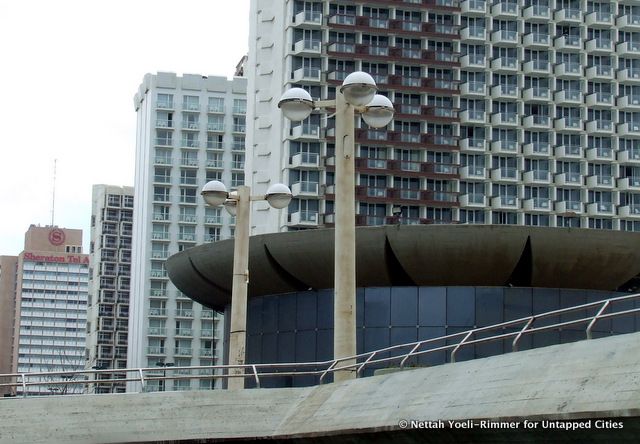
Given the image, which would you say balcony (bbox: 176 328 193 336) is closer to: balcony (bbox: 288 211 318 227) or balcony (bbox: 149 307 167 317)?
balcony (bbox: 149 307 167 317)

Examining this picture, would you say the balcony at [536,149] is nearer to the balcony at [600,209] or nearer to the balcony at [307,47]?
the balcony at [600,209]

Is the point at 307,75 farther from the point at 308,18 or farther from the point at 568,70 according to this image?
the point at 568,70

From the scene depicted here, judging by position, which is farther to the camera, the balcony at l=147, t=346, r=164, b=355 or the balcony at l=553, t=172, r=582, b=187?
the balcony at l=147, t=346, r=164, b=355

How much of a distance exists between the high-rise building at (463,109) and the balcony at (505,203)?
0.11m

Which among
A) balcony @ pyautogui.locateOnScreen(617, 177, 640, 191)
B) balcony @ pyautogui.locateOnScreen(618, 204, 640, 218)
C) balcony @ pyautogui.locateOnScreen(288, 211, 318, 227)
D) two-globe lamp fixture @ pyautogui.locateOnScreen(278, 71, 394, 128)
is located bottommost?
two-globe lamp fixture @ pyautogui.locateOnScreen(278, 71, 394, 128)

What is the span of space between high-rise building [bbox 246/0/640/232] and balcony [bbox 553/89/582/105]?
162 millimetres

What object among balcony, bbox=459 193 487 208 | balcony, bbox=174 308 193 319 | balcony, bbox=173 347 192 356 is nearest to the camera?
balcony, bbox=459 193 487 208

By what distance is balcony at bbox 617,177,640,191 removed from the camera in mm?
105250

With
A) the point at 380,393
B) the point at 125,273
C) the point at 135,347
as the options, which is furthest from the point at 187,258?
the point at 125,273

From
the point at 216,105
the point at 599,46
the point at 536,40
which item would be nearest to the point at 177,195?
the point at 216,105

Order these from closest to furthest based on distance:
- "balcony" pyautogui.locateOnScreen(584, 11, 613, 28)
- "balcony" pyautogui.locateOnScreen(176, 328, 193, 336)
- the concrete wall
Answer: the concrete wall
"balcony" pyautogui.locateOnScreen(584, 11, 613, 28)
"balcony" pyautogui.locateOnScreen(176, 328, 193, 336)

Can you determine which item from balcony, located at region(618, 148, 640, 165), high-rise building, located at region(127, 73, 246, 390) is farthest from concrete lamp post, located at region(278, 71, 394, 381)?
high-rise building, located at region(127, 73, 246, 390)

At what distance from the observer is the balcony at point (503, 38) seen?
104812 millimetres

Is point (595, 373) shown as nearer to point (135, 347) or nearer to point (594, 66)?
point (594, 66)
